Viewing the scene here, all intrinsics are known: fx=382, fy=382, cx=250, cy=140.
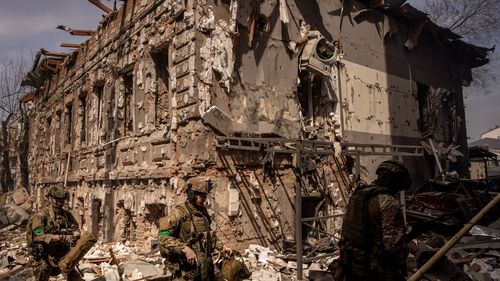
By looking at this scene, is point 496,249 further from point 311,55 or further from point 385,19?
point 385,19

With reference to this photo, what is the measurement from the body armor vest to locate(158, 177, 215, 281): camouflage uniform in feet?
5.54

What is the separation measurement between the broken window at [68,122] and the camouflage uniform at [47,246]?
1001 centimetres

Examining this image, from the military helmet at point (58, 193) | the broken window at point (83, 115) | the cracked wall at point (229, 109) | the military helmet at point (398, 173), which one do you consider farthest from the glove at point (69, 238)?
the broken window at point (83, 115)

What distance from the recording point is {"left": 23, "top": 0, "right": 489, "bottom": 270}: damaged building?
7.22 metres

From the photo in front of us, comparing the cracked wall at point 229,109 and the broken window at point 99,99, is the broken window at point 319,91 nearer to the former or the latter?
the cracked wall at point 229,109

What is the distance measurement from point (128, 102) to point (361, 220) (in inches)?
330

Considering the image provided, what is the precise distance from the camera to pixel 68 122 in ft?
48.7

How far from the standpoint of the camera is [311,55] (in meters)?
8.74

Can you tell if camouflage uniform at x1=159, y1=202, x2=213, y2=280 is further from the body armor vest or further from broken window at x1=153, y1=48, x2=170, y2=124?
broken window at x1=153, y1=48, x2=170, y2=124

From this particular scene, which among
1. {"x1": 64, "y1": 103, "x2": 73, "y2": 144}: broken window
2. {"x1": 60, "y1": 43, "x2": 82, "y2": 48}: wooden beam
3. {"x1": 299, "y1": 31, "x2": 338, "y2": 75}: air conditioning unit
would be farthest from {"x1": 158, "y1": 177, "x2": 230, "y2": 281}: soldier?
{"x1": 64, "y1": 103, "x2": 73, "y2": 144}: broken window

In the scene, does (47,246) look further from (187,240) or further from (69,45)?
(69,45)

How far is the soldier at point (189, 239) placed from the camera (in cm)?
409

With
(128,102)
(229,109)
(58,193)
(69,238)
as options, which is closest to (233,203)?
(229,109)

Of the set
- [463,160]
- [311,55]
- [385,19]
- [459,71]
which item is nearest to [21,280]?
[311,55]
